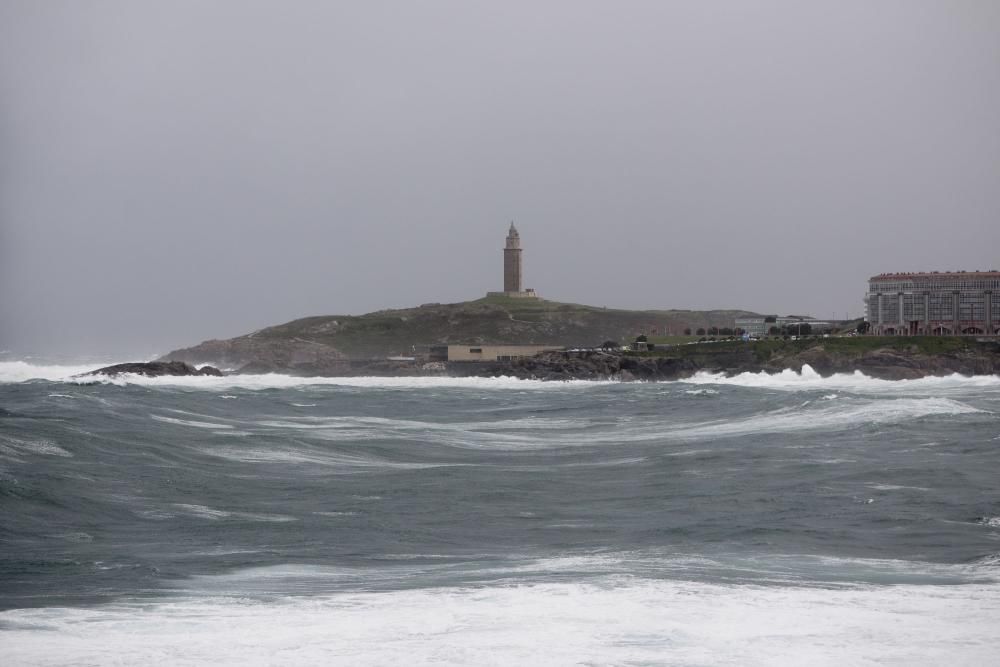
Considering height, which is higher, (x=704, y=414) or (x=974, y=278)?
(x=974, y=278)

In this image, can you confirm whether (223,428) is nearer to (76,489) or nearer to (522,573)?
(76,489)

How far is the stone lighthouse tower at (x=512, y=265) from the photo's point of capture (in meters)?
148

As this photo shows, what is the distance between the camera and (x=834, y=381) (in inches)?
2699

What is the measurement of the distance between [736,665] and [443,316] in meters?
126

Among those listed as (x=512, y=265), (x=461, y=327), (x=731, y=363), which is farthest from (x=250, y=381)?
(x=512, y=265)

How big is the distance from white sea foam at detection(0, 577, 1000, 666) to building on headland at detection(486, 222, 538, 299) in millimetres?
133836

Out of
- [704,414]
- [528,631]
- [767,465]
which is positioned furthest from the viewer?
[704,414]

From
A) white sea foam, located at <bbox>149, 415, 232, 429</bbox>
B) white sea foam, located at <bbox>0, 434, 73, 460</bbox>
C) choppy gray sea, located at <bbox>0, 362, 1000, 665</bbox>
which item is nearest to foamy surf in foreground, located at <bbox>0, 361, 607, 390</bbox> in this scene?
white sea foam, located at <bbox>149, 415, 232, 429</bbox>

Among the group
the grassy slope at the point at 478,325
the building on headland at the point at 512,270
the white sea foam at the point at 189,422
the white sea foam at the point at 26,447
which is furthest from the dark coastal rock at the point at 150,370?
the building on headland at the point at 512,270

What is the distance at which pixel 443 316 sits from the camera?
5349 inches

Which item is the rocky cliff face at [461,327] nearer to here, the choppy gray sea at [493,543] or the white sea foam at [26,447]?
the choppy gray sea at [493,543]

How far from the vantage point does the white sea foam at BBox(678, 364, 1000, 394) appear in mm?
59219

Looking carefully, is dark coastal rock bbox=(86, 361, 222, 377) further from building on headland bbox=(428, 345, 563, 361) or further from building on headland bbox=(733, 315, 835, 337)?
building on headland bbox=(733, 315, 835, 337)

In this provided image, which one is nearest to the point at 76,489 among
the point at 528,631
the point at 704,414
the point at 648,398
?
the point at 528,631
